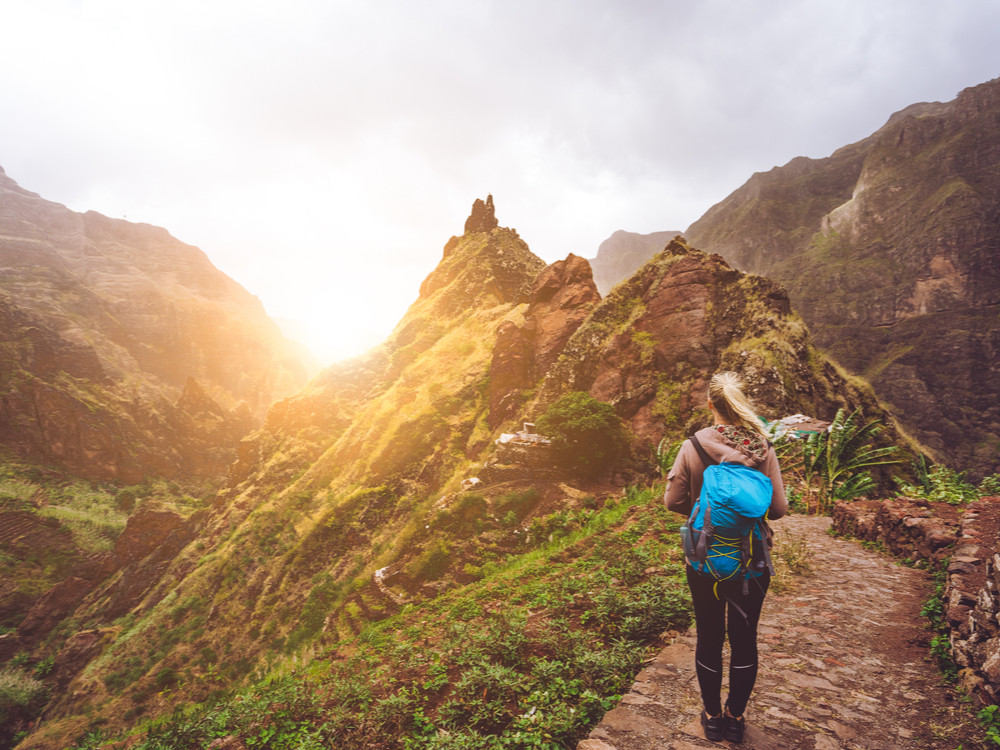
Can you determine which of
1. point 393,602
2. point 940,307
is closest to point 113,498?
point 393,602

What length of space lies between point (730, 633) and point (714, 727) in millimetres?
808

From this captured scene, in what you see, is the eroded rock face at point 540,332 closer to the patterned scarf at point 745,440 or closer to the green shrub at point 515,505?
the green shrub at point 515,505

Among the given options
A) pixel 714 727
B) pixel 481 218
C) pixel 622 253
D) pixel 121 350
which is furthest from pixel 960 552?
pixel 622 253

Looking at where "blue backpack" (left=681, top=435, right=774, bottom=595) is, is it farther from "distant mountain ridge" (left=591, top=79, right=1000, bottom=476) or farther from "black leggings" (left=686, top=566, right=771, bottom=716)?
"distant mountain ridge" (left=591, top=79, right=1000, bottom=476)

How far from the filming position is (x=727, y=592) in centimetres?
266

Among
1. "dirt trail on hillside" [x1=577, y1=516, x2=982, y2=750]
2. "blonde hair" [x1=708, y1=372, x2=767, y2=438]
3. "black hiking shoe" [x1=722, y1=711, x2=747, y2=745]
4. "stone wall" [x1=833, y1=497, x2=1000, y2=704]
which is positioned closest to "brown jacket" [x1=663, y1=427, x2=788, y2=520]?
"blonde hair" [x1=708, y1=372, x2=767, y2=438]

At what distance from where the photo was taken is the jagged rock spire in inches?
2295

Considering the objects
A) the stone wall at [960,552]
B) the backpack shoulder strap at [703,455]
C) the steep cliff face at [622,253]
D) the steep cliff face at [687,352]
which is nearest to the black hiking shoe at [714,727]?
the backpack shoulder strap at [703,455]

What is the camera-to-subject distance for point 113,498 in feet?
239

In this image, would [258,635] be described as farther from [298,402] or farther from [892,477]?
[892,477]

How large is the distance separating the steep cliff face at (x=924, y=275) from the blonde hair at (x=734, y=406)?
7765cm

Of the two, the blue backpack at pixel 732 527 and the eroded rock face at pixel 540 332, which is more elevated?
the eroded rock face at pixel 540 332

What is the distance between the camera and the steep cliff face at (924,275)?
59750 mm

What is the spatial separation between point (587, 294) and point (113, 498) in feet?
305
